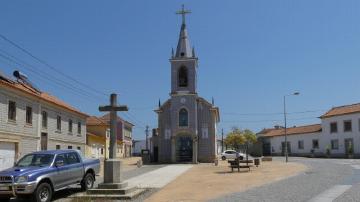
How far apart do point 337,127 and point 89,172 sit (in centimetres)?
5307

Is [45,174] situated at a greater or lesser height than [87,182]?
greater

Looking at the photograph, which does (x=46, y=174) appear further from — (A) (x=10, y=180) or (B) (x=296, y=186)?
(B) (x=296, y=186)

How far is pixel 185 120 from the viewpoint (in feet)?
148

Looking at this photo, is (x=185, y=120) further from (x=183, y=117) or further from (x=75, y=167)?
(x=75, y=167)

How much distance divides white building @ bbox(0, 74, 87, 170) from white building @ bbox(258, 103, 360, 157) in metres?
38.2

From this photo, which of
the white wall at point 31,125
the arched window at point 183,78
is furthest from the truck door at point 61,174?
the arched window at point 183,78

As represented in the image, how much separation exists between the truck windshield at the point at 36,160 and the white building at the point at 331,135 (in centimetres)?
5006

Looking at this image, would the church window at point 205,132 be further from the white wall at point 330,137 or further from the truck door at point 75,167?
the truck door at point 75,167

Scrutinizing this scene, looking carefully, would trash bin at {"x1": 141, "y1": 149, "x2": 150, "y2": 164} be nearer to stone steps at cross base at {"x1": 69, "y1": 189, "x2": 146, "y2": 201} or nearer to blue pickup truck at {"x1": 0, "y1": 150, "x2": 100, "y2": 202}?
blue pickup truck at {"x1": 0, "y1": 150, "x2": 100, "y2": 202}

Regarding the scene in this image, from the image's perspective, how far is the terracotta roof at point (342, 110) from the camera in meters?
62.3

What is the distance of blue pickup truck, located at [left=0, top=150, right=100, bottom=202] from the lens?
14180mm

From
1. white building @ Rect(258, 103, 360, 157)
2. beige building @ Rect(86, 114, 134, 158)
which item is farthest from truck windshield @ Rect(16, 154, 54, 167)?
white building @ Rect(258, 103, 360, 157)

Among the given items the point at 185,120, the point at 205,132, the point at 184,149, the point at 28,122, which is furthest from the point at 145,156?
the point at 28,122

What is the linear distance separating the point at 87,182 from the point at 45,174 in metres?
3.23
